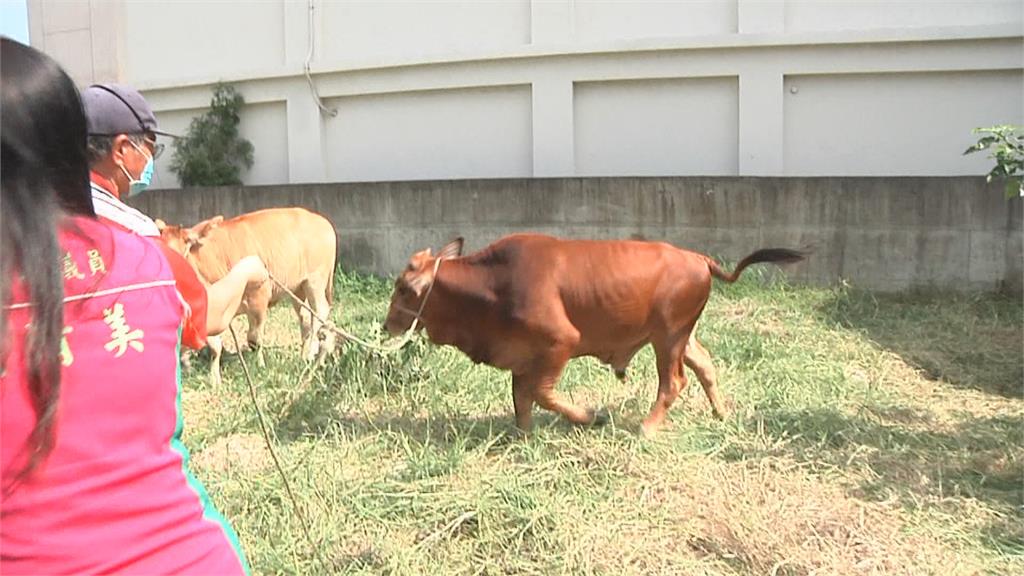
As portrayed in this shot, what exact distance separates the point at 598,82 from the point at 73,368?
34.5 feet

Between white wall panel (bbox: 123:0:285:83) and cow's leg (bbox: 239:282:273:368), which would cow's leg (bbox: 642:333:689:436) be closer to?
A: cow's leg (bbox: 239:282:273:368)

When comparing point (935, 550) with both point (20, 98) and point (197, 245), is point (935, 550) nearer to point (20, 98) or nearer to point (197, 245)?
point (20, 98)

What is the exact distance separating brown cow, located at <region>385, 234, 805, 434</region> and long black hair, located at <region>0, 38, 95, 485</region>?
11.6ft

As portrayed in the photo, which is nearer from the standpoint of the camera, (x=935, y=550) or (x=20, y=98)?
(x=20, y=98)

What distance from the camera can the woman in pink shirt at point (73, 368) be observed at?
51.2 inches

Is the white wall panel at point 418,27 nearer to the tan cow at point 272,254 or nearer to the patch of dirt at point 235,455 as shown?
the tan cow at point 272,254

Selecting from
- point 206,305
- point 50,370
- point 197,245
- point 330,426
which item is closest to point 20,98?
point 50,370

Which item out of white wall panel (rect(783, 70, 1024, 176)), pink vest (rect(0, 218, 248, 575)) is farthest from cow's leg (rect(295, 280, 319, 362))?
white wall panel (rect(783, 70, 1024, 176))

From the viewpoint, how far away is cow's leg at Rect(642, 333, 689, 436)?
4984mm

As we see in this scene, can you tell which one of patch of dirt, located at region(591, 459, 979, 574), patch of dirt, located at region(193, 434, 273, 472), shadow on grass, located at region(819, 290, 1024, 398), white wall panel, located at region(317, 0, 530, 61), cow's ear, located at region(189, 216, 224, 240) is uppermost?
white wall panel, located at region(317, 0, 530, 61)

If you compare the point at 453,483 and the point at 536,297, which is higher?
the point at 536,297

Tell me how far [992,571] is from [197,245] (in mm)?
5375

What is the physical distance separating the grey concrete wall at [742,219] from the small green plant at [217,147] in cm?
267

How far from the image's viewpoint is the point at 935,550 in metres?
3.54
